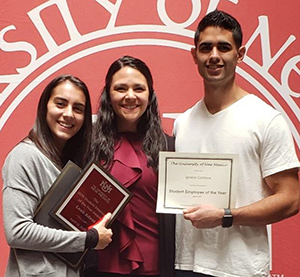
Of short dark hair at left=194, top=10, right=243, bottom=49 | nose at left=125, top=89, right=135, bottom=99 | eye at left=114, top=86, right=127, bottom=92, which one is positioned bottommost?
nose at left=125, top=89, right=135, bottom=99

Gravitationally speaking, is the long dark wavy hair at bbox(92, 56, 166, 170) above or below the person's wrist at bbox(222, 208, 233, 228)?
above

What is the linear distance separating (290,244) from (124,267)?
98 cm

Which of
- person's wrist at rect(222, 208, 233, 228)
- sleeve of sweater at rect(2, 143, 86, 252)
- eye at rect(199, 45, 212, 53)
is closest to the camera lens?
sleeve of sweater at rect(2, 143, 86, 252)

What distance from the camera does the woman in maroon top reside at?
65.2 inches

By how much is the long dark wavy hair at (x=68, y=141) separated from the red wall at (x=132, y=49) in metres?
0.61

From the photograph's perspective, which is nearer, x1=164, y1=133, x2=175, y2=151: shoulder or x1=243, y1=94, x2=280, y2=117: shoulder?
x1=243, y1=94, x2=280, y2=117: shoulder

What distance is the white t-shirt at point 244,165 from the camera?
4.97ft

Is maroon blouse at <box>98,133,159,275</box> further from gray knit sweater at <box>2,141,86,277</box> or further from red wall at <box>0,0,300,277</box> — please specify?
red wall at <box>0,0,300,277</box>

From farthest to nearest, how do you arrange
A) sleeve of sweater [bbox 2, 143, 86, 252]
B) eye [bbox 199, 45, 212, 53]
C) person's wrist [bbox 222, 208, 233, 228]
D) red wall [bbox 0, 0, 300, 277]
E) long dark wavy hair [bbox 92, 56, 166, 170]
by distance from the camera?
red wall [bbox 0, 0, 300, 277], long dark wavy hair [bbox 92, 56, 166, 170], eye [bbox 199, 45, 212, 53], person's wrist [bbox 222, 208, 233, 228], sleeve of sweater [bbox 2, 143, 86, 252]

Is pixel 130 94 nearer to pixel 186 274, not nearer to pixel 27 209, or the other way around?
pixel 27 209

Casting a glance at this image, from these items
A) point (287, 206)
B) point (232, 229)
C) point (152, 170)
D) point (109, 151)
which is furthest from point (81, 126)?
point (287, 206)

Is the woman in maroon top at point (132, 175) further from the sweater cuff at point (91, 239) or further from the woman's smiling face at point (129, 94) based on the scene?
the sweater cuff at point (91, 239)

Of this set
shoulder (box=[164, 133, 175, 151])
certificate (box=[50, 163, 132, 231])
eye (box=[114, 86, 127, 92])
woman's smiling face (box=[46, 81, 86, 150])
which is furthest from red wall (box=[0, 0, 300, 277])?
certificate (box=[50, 163, 132, 231])

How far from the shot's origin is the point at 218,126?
1592mm
